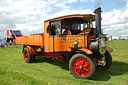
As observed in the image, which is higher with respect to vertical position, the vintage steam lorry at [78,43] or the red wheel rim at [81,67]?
the vintage steam lorry at [78,43]

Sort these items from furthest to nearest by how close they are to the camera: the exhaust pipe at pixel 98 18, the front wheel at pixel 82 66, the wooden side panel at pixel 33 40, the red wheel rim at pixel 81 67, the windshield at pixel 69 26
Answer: the wooden side panel at pixel 33 40, the windshield at pixel 69 26, the exhaust pipe at pixel 98 18, the red wheel rim at pixel 81 67, the front wheel at pixel 82 66

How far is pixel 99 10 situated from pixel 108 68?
2.66 m

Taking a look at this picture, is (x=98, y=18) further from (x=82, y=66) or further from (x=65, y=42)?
(x=82, y=66)

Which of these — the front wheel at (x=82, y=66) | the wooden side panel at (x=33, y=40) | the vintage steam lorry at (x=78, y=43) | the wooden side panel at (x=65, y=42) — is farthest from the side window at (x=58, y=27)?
the front wheel at (x=82, y=66)

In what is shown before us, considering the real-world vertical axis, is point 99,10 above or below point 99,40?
above

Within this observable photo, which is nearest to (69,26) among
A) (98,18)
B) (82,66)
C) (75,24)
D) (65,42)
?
(75,24)

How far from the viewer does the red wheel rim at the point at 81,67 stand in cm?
436

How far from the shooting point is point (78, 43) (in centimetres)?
491

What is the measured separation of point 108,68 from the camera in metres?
5.50

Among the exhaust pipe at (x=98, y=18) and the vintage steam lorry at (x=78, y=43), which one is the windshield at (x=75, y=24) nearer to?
the vintage steam lorry at (x=78, y=43)

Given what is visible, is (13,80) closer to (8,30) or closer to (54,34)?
(54,34)

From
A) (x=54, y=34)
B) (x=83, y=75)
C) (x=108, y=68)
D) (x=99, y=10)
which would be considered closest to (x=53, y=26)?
(x=54, y=34)

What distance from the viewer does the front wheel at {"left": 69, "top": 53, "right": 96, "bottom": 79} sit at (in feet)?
13.8

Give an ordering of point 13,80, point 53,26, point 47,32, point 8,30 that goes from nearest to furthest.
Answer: point 13,80
point 53,26
point 47,32
point 8,30
